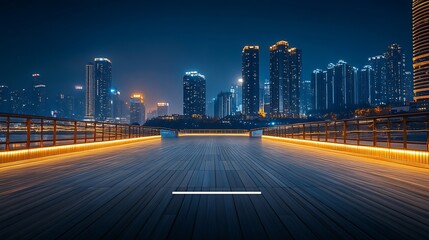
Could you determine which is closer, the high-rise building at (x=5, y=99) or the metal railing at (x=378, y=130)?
the metal railing at (x=378, y=130)

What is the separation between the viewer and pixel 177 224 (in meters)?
2.85

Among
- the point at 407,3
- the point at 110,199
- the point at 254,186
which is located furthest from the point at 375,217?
the point at 407,3

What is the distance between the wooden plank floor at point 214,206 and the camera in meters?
2.64

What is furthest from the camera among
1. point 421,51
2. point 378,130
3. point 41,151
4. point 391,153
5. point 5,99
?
point 5,99

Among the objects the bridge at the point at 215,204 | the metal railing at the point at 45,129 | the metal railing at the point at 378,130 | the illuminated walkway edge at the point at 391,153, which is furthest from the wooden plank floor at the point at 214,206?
the metal railing at the point at 45,129

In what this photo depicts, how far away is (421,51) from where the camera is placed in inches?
4407

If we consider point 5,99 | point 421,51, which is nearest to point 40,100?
point 5,99

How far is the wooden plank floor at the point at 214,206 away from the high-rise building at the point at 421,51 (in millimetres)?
113763

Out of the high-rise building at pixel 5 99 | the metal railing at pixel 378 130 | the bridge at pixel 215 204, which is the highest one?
the high-rise building at pixel 5 99

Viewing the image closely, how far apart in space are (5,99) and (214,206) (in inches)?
7873

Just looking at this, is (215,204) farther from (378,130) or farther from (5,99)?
(5,99)

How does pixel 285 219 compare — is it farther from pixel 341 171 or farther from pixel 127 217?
pixel 341 171

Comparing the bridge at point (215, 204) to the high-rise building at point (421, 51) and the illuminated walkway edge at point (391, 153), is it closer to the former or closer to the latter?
the illuminated walkway edge at point (391, 153)

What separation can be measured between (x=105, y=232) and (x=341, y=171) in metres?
5.09
